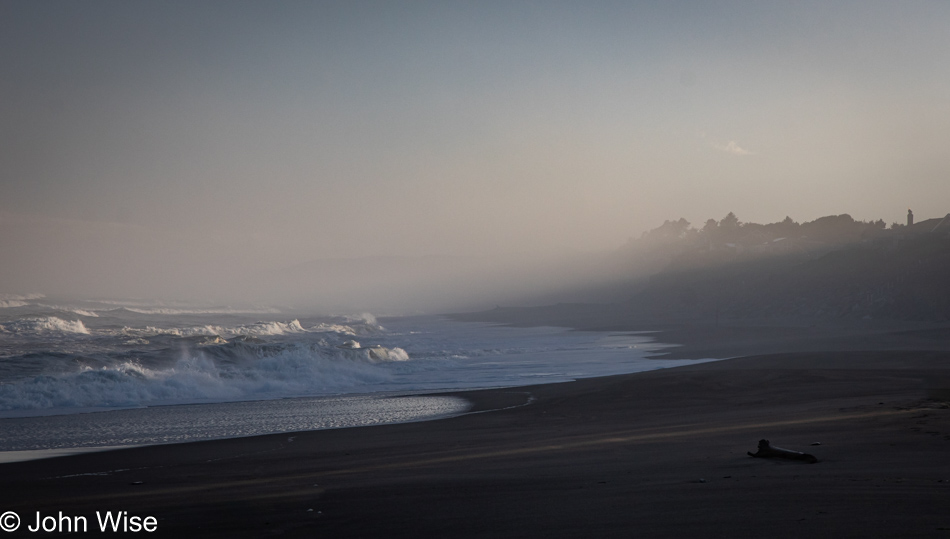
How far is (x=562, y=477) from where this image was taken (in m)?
6.83

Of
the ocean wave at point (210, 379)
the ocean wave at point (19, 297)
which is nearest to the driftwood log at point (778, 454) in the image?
the ocean wave at point (210, 379)

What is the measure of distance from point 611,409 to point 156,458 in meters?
8.64

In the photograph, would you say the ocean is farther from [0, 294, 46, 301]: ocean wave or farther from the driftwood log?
[0, 294, 46, 301]: ocean wave

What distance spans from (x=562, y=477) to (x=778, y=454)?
7.55 feet

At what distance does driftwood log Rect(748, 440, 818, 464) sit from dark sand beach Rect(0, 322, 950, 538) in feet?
0.37

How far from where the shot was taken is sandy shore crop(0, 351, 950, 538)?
4906 millimetres

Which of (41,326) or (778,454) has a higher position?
(41,326)

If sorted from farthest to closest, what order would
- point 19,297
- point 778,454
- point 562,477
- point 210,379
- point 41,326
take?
point 19,297 < point 41,326 < point 210,379 < point 562,477 < point 778,454

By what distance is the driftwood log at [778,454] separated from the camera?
6.46 metres

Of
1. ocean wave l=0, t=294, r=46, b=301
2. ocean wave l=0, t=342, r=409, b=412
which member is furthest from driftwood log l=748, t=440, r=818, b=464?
ocean wave l=0, t=294, r=46, b=301

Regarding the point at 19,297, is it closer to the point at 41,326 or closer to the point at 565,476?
the point at 41,326

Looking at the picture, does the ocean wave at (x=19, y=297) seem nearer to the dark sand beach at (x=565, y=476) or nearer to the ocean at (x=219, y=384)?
the ocean at (x=219, y=384)

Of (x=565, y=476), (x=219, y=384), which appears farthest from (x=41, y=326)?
(x=565, y=476)

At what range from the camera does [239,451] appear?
32.8 ft
